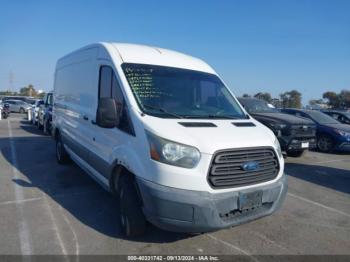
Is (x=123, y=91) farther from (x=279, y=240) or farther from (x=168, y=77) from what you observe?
(x=279, y=240)

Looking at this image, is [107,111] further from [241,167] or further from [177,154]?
[241,167]

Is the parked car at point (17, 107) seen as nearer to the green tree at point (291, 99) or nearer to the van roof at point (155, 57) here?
the green tree at point (291, 99)

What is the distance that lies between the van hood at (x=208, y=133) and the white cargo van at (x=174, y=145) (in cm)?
1

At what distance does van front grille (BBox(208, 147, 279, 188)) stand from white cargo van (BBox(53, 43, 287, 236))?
0.04 ft

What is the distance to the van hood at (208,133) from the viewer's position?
360cm

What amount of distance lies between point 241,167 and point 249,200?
0.40 m

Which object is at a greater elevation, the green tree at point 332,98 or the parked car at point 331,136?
the green tree at point 332,98

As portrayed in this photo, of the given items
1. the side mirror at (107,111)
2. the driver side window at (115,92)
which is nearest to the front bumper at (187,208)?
the driver side window at (115,92)

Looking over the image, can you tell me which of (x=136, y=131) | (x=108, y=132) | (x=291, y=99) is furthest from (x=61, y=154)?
(x=291, y=99)

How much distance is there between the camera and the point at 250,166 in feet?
12.6

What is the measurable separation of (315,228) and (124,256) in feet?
9.30

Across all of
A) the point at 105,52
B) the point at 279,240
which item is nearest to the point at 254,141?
the point at 279,240

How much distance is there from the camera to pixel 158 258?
367 cm

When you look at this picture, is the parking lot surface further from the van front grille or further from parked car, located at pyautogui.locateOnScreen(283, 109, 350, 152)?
parked car, located at pyautogui.locateOnScreen(283, 109, 350, 152)
